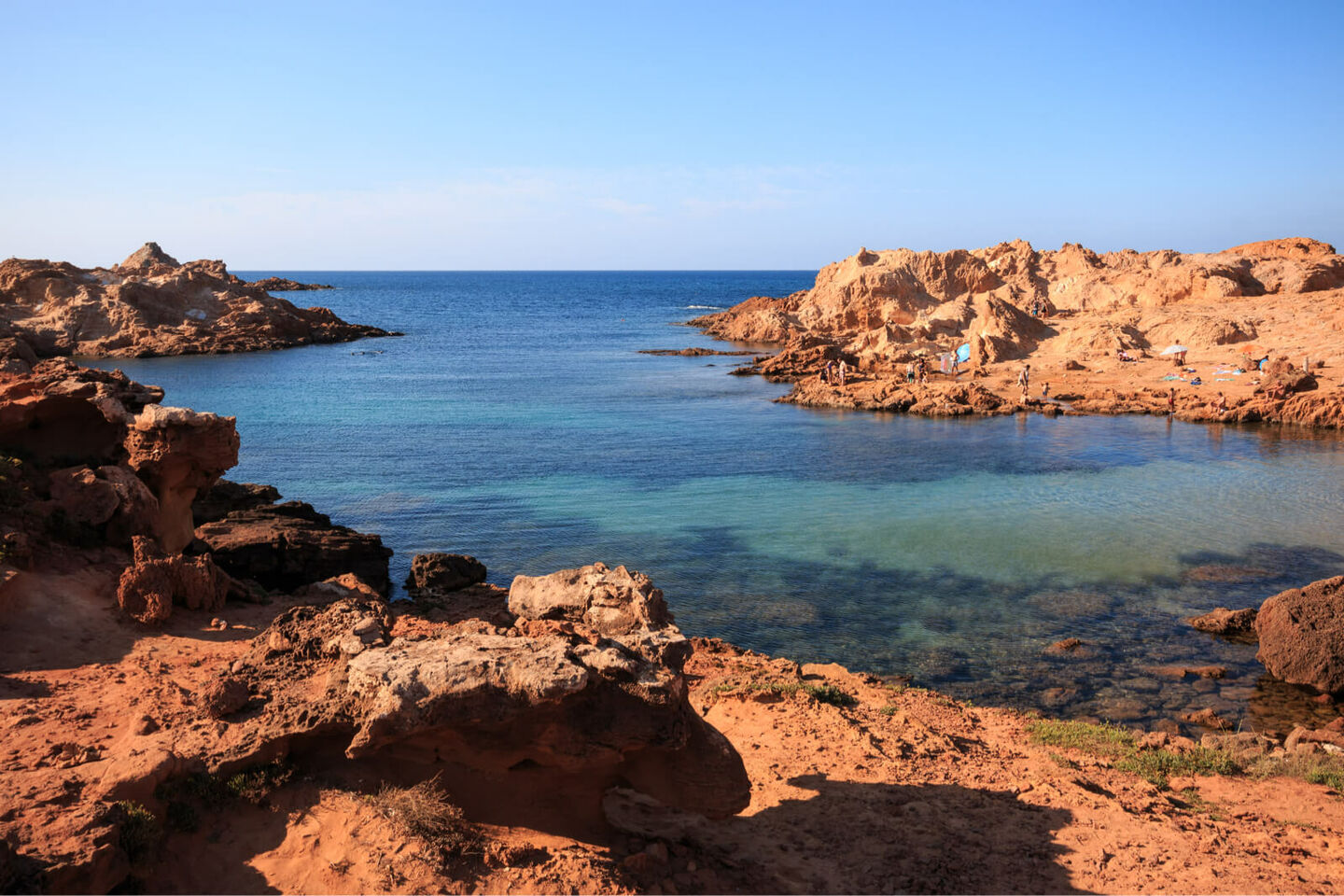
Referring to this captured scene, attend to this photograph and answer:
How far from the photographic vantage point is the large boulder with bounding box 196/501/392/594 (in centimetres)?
1742

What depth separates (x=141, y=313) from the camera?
70.9m

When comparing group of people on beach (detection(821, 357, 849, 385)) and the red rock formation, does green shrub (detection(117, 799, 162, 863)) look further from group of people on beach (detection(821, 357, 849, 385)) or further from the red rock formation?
the red rock formation

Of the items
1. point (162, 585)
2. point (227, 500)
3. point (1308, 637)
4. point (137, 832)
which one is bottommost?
point (1308, 637)

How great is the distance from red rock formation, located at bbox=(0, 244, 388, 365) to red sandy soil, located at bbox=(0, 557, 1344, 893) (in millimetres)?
56969

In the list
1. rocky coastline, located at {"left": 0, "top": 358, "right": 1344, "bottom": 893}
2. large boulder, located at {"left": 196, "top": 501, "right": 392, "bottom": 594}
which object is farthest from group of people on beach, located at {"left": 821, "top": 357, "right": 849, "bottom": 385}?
rocky coastline, located at {"left": 0, "top": 358, "right": 1344, "bottom": 893}

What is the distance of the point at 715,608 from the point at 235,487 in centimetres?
1329

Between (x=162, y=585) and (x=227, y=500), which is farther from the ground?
(x=162, y=585)

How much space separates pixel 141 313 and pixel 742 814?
7698 cm

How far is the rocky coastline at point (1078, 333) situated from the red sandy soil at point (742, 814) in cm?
3381

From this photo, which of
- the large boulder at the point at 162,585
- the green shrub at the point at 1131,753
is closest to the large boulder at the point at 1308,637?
the green shrub at the point at 1131,753

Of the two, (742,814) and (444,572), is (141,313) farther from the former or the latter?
(742,814)

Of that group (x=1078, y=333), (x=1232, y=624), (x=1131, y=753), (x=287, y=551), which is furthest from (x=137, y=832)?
(x=1078, y=333)

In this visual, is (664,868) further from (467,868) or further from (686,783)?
(467,868)

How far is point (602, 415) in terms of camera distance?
Answer: 4316 cm
